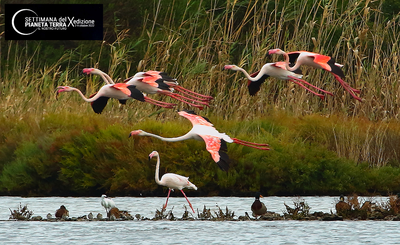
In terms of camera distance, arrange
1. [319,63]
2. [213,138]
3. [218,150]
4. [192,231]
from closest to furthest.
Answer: [218,150]
[192,231]
[213,138]
[319,63]

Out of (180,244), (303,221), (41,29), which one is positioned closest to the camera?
(180,244)

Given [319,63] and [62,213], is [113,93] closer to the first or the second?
[62,213]

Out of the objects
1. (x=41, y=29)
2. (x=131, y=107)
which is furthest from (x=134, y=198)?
(x=41, y=29)

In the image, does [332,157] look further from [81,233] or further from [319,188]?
[81,233]

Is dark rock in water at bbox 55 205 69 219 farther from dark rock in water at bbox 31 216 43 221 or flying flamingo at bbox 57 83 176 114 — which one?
flying flamingo at bbox 57 83 176 114

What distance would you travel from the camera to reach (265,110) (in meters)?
13.2

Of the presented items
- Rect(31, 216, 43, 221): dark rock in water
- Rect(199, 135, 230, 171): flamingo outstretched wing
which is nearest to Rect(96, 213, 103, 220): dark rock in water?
Rect(31, 216, 43, 221): dark rock in water

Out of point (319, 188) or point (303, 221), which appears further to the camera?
point (319, 188)

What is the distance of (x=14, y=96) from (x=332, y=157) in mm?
5355

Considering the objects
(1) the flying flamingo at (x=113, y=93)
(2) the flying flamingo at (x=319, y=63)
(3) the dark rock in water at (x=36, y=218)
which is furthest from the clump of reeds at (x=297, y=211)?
(3) the dark rock in water at (x=36, y=218)

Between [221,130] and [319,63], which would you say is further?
[221,130]

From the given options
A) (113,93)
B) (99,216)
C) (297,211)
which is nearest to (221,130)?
(113,93)

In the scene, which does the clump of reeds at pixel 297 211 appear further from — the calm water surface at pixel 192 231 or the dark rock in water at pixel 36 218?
the dark rock in water at pixel 36 218

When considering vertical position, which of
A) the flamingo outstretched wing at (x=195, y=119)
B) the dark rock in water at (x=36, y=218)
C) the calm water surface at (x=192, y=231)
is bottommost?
the calm water surface at (x=192, y=231)
